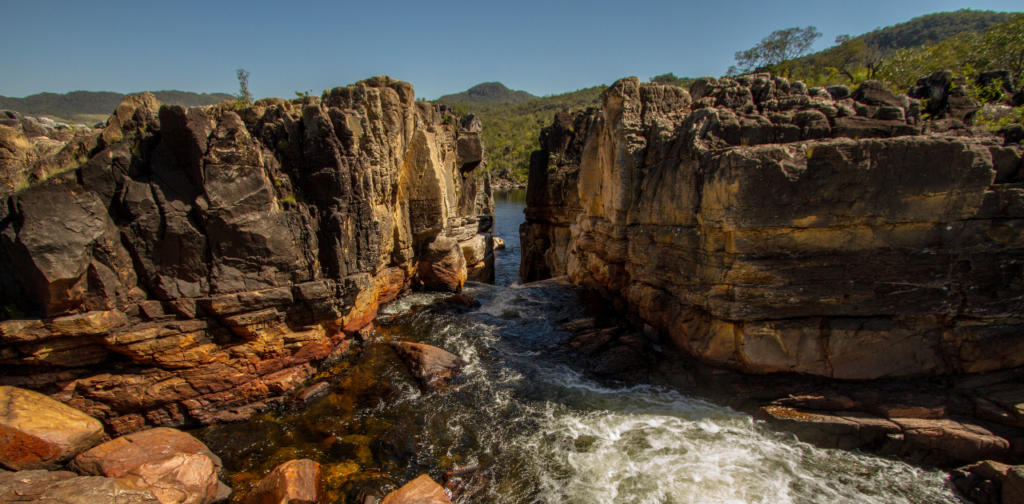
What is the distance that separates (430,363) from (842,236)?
10.6 m

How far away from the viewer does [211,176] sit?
9.38 m

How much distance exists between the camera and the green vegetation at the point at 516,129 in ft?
318

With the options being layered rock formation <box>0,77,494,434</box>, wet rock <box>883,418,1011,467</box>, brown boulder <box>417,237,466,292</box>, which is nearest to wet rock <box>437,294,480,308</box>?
brown boulder <box>417,237,466,292</box>

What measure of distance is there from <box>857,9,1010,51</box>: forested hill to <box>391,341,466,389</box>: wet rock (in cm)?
11506

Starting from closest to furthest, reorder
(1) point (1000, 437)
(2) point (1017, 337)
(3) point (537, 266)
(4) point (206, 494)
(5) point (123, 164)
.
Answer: (4) point (206, 494) → (1) point (1000, 437) → (2) point (1017, 337) → (5) point (123, 164) → (3) point (537, 266)

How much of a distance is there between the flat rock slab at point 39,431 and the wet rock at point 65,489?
348 millimetres

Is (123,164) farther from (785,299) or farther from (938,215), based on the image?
(938,215)

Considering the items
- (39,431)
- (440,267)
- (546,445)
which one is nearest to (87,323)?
(39,431)

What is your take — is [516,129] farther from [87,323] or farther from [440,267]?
[87,323]

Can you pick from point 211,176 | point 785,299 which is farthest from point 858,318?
point 211,176

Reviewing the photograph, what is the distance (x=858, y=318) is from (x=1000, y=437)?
287cm

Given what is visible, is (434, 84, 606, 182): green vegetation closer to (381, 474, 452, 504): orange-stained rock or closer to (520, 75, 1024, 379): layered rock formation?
(520, 75, 1024, 379): layered rock formation

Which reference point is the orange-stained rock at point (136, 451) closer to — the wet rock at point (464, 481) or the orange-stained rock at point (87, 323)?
the orange-stained rock at point (87, 323)

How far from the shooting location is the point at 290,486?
6.92 metres
